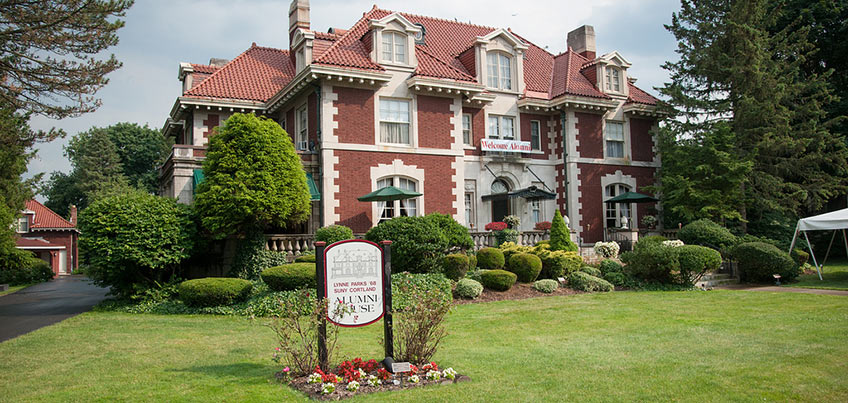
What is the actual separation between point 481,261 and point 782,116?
50.1ft

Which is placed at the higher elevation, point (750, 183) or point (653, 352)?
point (750, 183)

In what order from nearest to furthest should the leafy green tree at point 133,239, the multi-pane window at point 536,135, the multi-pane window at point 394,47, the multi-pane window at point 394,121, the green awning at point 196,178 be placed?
the leafy green tree at point 133,239 → the green awning at point 196,178 → the multi-pane window at point 394,121 → the multi-pane window at point 394,47 → the multi-pane window at point 536,135

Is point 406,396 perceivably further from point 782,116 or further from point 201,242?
point 782,116

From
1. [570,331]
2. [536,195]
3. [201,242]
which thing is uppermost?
[536,195]

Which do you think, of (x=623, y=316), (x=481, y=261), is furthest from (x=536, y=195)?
(x=623, y=316)

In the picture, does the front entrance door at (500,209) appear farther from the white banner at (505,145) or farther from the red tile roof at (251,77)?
the red tile roof at (251,77)

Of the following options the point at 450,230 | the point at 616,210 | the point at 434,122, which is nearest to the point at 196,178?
the point at 434,122

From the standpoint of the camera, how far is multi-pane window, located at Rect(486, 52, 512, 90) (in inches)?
978

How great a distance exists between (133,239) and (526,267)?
10.6m

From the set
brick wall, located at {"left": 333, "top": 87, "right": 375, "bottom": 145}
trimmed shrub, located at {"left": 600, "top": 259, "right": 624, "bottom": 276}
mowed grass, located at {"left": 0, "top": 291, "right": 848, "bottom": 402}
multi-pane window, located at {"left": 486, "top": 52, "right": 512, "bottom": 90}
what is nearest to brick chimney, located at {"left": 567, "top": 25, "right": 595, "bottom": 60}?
multi-pane window, located at {"left": 486, "top": 52, "right": 512, "bottom": 90}

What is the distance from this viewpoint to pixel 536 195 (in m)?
23.4

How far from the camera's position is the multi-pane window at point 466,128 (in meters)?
24.2

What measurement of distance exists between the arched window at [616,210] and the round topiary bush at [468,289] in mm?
13330

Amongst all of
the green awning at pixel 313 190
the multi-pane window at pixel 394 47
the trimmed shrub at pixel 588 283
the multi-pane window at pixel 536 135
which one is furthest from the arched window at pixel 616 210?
the green awning at pixel 313 190
